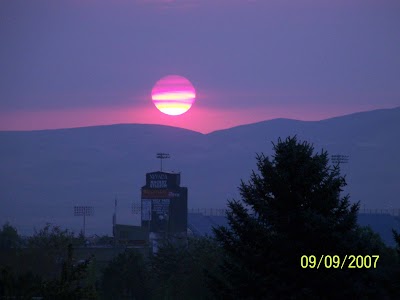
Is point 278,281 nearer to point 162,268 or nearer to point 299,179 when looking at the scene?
point 299,179

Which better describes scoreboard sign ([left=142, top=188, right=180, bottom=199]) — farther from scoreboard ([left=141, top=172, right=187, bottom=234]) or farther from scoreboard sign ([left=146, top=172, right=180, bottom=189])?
scoreboard sign ([left=146, top=172, right=180, bottom=189])

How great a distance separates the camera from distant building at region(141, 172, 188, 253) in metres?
149

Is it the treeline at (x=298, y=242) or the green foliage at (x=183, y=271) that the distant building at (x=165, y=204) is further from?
the treeline at (x=298, y=242)

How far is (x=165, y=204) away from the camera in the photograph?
150 metres

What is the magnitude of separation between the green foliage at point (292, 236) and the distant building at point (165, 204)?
10586 cm

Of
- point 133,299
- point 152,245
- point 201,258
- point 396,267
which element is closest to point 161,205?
point 152,245

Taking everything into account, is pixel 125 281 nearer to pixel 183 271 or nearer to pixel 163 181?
pixel 183 271

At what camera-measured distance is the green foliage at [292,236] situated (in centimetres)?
3878

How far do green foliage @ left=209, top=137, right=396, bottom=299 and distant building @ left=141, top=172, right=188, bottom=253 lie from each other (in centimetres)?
10586

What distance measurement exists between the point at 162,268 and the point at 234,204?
3536cm

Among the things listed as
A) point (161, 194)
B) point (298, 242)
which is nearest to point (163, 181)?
point (161, 194)

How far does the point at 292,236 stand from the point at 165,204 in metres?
111

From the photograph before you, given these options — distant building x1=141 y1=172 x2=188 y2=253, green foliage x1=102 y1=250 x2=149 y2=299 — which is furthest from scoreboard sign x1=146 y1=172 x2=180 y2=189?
green foliage x1=102 y1=250 x2=149 y2=299

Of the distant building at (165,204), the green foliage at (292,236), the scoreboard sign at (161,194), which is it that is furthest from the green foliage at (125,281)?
the scoreboard sign at (161,194)
